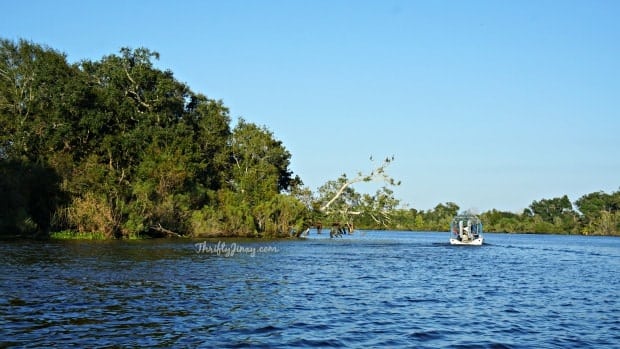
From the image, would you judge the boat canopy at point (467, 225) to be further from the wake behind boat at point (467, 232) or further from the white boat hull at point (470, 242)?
the white boat hull at point (470, 242)

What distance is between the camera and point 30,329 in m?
16.9

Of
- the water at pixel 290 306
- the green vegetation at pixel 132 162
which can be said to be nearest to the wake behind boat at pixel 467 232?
the green vegetation at pixel 132 162

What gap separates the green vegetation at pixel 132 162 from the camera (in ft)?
214

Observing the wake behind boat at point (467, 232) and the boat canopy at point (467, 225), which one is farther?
the boat canopy at point (467, 225)

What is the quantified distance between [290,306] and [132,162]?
6012 centimetres

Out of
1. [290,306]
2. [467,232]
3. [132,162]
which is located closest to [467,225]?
[467,232]

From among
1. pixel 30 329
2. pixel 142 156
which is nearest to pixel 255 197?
pixel 142 156

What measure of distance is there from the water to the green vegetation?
26.2 m

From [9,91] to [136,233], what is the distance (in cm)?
2251

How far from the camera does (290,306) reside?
74.7 feet

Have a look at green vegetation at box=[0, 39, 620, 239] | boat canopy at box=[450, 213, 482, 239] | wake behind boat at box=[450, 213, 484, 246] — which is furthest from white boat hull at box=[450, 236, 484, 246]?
green vegetation at box=[0, 39, 620, 239]

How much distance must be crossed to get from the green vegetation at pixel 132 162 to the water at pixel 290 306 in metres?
26.2

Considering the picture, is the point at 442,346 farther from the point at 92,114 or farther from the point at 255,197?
the point at 255,197

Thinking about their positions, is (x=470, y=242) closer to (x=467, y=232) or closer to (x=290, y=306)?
(x=467, y=232)
